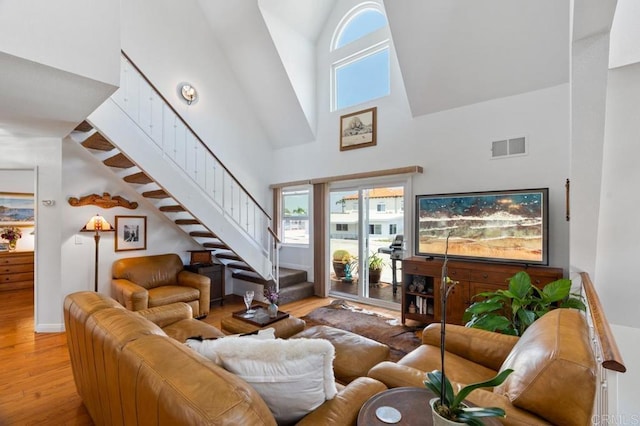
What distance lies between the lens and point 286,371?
1.21 m

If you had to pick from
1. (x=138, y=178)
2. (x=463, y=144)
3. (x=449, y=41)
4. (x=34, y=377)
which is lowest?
(x=34, y=377)

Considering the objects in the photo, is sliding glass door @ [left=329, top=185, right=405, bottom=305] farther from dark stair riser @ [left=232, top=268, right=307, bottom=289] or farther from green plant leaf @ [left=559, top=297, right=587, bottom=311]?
green plant leaf @ [left=559, top=297, right=587, bottom=311]

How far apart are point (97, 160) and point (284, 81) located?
3.18m

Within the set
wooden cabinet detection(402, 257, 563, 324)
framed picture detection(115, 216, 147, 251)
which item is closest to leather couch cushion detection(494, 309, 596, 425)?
wooden cabinet detection(402, 257, 563, 324)

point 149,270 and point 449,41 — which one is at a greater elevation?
point 449,41

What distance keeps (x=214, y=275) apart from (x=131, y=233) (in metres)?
1.44

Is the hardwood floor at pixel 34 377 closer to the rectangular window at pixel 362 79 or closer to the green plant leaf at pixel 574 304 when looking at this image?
the green plant leaf at pixel 574 304

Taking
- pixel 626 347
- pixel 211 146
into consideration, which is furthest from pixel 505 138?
pixel 211 146

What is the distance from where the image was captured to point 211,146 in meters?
5.54

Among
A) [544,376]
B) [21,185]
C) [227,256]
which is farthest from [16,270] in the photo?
[544,376]

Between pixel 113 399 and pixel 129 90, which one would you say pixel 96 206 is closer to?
pixel 129 90

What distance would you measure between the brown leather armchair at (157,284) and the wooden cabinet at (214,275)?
167mm

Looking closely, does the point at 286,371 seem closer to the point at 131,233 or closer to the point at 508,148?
the point at 508,148

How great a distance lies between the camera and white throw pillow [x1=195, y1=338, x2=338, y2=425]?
47.6 inches
